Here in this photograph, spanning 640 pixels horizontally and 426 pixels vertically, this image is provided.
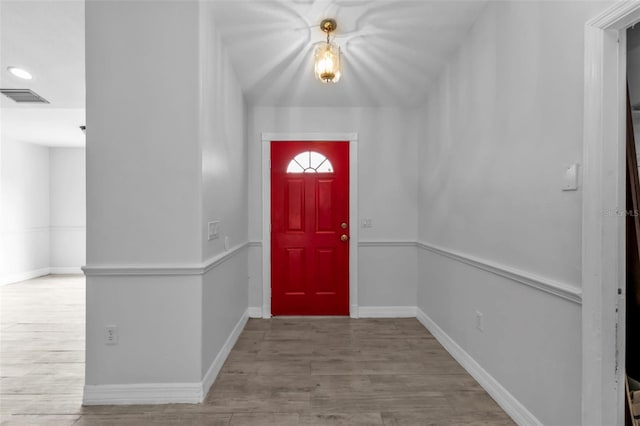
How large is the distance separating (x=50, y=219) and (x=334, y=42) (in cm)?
657

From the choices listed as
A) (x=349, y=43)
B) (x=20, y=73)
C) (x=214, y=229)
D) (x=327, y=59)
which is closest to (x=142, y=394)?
(x=214, y=229)

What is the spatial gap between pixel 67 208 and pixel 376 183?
19.4ft

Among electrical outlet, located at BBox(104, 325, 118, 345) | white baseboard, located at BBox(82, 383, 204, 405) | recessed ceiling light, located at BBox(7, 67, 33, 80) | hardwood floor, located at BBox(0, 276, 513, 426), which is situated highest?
recessed ceiling light, located at BBox(7, 67, 33, 80)

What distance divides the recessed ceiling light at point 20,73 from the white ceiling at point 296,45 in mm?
55

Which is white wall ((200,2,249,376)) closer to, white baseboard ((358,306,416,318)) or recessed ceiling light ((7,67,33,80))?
white baseboard ((358,306,416,318))

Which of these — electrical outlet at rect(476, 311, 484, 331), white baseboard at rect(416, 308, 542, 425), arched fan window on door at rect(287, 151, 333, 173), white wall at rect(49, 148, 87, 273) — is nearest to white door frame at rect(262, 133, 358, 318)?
arched fan window on door at rect(287, 151, 333, 173)

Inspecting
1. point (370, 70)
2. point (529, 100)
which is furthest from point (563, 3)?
point (370, 70)

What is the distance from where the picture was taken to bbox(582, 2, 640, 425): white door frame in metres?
1.51

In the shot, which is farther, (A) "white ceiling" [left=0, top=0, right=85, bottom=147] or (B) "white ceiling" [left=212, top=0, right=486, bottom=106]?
(A) "white ceiling" [left=0, top=0, right=85, bottom=147]

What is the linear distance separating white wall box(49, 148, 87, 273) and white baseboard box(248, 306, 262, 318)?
14.6 feet

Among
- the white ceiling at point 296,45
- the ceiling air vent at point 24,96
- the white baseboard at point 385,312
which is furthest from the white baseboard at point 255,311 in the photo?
the ceiling air vent at point 24,96

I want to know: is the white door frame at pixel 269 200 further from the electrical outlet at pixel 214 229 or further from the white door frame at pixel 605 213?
the white door frame at pixel 605 213

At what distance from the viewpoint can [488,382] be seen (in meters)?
2.42

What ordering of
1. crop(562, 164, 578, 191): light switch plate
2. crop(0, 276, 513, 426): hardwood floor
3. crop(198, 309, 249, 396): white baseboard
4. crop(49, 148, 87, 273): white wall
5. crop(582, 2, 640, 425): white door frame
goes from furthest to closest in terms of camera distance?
1. crop(49, 148, 87, 273): white wall
2. crop(198, 309, 249, 396): white baseboard
3. crop(0, 276, 513, 426): hardwood floor
4. crop(562, 164, 578, 191): light switch plate
5. crop(582, 2, 640, 425): white door frame
